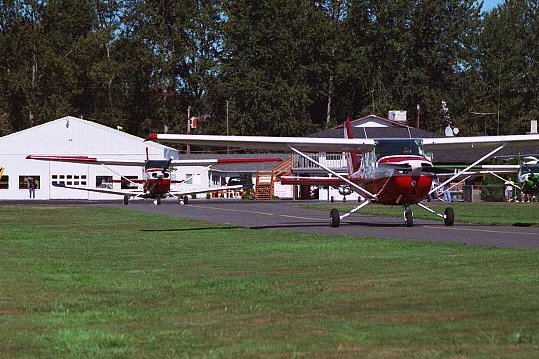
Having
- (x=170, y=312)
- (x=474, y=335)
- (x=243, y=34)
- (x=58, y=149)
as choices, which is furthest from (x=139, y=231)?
(x=243, y=34)

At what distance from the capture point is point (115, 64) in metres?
105

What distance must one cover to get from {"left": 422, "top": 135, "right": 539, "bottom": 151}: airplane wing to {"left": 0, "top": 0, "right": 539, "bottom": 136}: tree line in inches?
2698

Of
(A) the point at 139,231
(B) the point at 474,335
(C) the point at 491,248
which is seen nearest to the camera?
(B) the point at 474,335

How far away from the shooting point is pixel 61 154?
3342 inches

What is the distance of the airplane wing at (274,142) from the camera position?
95.2 feet

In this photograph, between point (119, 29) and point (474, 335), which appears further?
point (119, 29)

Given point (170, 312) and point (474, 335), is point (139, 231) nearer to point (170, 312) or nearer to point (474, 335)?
point (170, 312)

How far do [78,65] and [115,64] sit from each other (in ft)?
13.9

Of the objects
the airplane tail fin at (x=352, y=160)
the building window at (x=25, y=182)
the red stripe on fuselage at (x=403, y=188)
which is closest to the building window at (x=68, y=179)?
the building window at (x=25, y=182)

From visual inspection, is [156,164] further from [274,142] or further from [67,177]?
[274,142]

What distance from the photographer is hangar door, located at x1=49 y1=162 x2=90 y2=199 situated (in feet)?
274

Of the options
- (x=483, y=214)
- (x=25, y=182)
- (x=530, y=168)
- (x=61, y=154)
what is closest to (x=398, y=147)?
(x=530, y=168)

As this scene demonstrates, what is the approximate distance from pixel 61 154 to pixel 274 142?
187ft

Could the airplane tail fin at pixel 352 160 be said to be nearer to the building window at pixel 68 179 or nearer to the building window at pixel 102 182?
the building window at pixel 102 182
